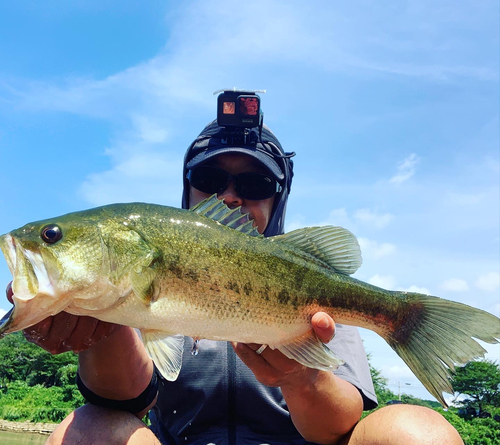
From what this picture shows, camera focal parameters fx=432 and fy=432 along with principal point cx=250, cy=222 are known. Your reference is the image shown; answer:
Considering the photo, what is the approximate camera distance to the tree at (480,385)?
113ft

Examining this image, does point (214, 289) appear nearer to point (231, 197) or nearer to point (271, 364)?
point (271, 364)

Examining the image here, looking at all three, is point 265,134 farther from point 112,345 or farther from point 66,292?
point 66,292

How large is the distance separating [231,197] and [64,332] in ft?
6.50

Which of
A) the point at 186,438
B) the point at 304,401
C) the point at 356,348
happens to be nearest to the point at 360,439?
the point at 304,401

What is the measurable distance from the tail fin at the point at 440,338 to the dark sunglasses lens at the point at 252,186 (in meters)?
1.82

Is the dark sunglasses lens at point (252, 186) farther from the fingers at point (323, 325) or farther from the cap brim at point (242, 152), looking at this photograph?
the fingers at point (323, 325)

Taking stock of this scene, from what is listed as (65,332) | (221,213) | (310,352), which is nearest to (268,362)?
(310,352)

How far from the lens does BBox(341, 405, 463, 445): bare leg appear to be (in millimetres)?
2635

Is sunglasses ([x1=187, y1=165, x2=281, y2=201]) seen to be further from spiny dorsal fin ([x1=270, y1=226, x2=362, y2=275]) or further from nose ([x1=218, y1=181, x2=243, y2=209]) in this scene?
spiny dorsal fin ([x1=270, y1=226, x2=362, y2=275])

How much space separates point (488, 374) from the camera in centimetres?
3466

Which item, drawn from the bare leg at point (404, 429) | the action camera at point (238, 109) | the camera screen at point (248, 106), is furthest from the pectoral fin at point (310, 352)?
the camera screen at point (248, 106)

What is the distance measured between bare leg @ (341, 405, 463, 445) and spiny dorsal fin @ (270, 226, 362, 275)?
3.31 feet

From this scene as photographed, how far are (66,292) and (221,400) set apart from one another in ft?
6.21

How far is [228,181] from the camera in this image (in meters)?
4.12
